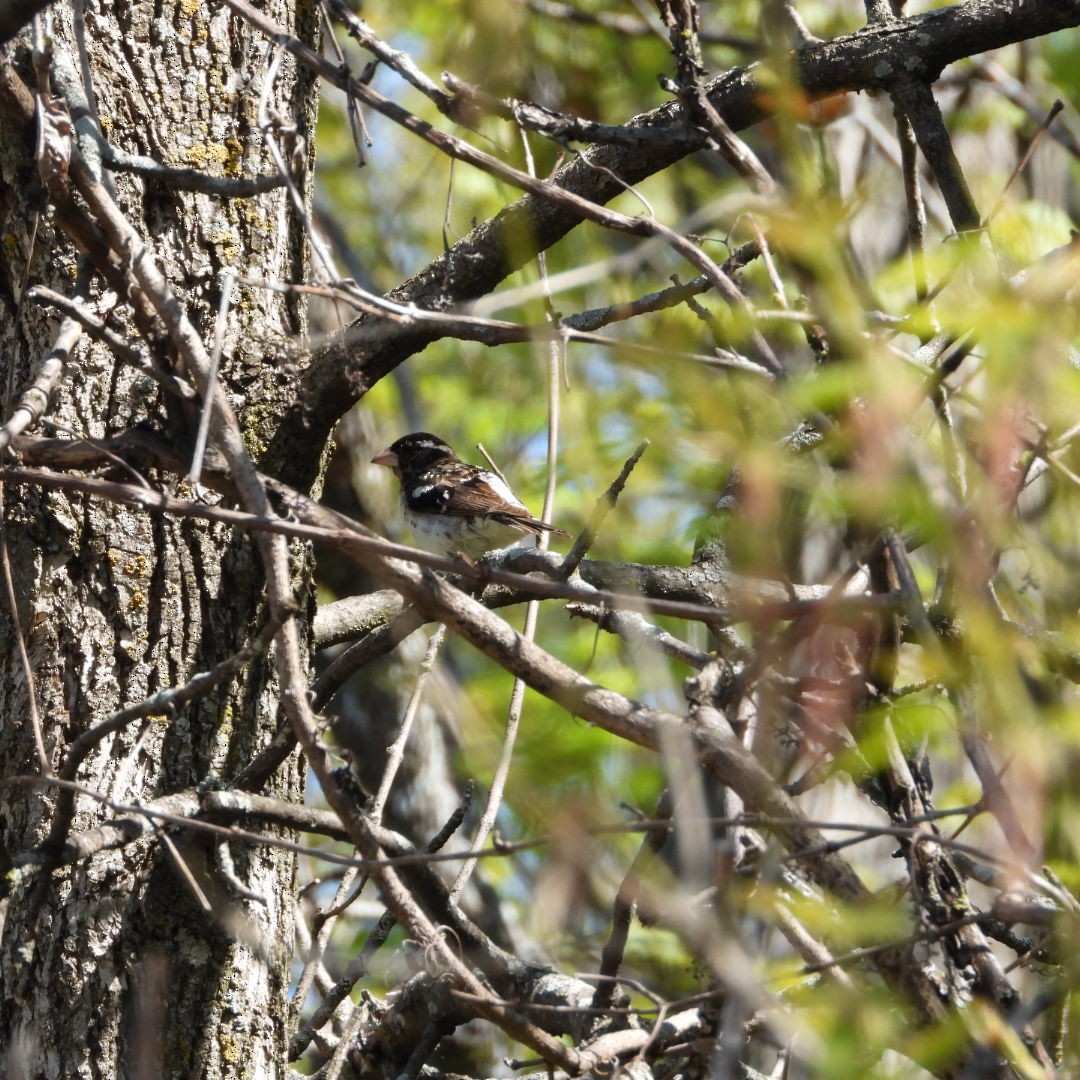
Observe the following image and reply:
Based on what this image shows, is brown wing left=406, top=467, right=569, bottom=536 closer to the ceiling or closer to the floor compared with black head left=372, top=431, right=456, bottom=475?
closer to the floor

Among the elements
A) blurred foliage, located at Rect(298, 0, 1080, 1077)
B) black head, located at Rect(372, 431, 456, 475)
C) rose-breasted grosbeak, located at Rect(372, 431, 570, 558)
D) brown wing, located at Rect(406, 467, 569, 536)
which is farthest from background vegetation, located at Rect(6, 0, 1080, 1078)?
black head, located at Rect(372, 431, 456, 475)

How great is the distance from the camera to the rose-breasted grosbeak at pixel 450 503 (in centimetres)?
542

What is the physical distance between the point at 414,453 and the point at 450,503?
42 cm

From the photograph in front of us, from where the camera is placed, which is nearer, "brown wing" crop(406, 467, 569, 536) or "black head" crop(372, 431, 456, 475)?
"brown wing" crop(406, 467, 569, 536)

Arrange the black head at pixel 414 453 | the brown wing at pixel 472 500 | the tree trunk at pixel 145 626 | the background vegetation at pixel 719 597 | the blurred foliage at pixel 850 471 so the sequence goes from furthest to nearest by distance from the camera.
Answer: the black head at pixel 414 453 → the brown wing at pixel 472 500 → the tree trunk at pixel 145 626 → the background vegetation at pixel 719 597 → the blurred foliage at pixel 850 471

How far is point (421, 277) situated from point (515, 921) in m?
4.29

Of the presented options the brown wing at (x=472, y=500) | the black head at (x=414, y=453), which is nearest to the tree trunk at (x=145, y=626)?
the brown wing at (x=472, y=500)

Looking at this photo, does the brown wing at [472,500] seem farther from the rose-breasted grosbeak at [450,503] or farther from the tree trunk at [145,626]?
the tree trunk at [145,626]

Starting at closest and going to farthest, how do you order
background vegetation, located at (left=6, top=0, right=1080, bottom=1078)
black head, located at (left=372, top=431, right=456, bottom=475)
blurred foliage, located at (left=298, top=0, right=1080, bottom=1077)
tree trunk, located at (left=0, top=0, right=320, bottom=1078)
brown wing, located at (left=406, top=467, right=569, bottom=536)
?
blurred foliage, located at (left=298, top=0, right=1080, bottom=1077) < background vegetation, located at (left=6, top=0, right=1080, bottom=1078) < tree trunk, located at (left=0, top=0, right=320, bottom=1078) < brown wing, located at (left=406, top=467, right=569, bottom=536) < black head, located at (left=372, top=431, right=456, bottom=475)

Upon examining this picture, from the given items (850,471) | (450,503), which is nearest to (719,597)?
(850,471)

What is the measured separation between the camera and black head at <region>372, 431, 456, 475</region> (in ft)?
18.9

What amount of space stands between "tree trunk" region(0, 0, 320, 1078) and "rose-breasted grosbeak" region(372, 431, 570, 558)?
7.61 ft

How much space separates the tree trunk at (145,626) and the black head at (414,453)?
2627mm

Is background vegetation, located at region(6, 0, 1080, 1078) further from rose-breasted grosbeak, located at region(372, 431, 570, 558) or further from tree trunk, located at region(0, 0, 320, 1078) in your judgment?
rose-breasted grosbeak, located at region(372, 431, 570, 558)
